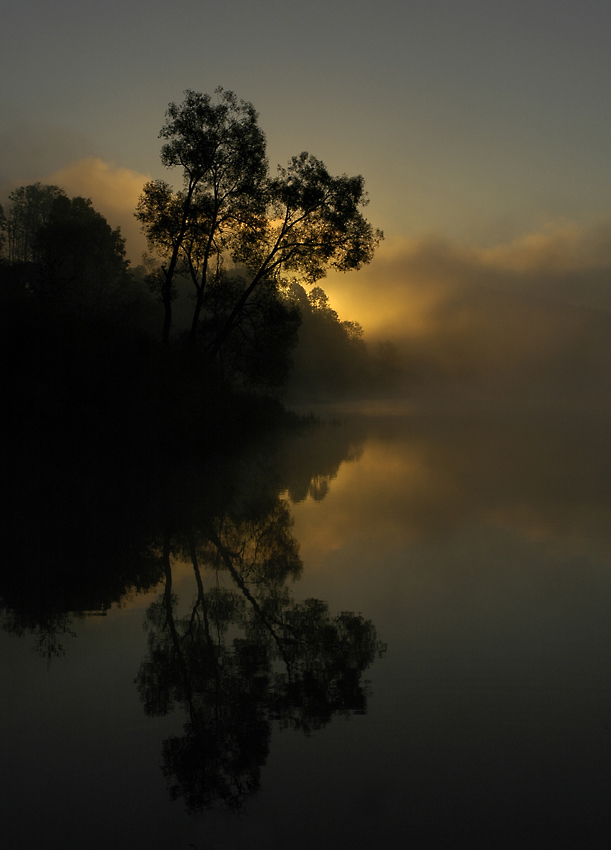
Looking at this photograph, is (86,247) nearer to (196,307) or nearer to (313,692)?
(196,307)

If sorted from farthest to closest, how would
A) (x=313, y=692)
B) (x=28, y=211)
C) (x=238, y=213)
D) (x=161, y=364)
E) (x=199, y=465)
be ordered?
(x=28, y=211)
(x=238, y=213)
(x=161, y=364)
(x=199, y=465)
(x=313, y=692)

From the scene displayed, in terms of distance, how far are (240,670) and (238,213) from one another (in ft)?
88.0

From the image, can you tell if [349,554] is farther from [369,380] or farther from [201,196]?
[369,380]

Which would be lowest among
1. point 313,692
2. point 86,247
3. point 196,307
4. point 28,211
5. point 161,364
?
point 313,692

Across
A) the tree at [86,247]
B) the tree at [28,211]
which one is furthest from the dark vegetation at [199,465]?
the tree at [28,211]

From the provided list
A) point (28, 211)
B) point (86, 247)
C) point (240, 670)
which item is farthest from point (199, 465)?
point (28, 211)

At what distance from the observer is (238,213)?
29.0 m

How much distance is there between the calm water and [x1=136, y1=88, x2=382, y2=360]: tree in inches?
860

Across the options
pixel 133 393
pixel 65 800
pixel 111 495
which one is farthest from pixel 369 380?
pixel 65 800

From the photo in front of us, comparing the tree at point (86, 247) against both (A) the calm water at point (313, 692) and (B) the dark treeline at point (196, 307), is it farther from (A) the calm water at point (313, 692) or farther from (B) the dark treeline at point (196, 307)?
(A) the calm water at point (313, 692)

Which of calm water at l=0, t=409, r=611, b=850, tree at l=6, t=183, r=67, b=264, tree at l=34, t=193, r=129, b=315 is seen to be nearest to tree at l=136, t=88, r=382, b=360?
calm water at l=0, t=409, r=611, b=850

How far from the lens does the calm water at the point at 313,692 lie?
122 inches

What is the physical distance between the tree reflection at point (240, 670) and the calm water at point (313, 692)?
18 millimetres

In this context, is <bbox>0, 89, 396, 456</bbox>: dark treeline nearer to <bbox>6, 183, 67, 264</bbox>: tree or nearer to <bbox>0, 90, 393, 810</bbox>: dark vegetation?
<bbox>0, 90, 393, 810</bbox>: dark vegetation
